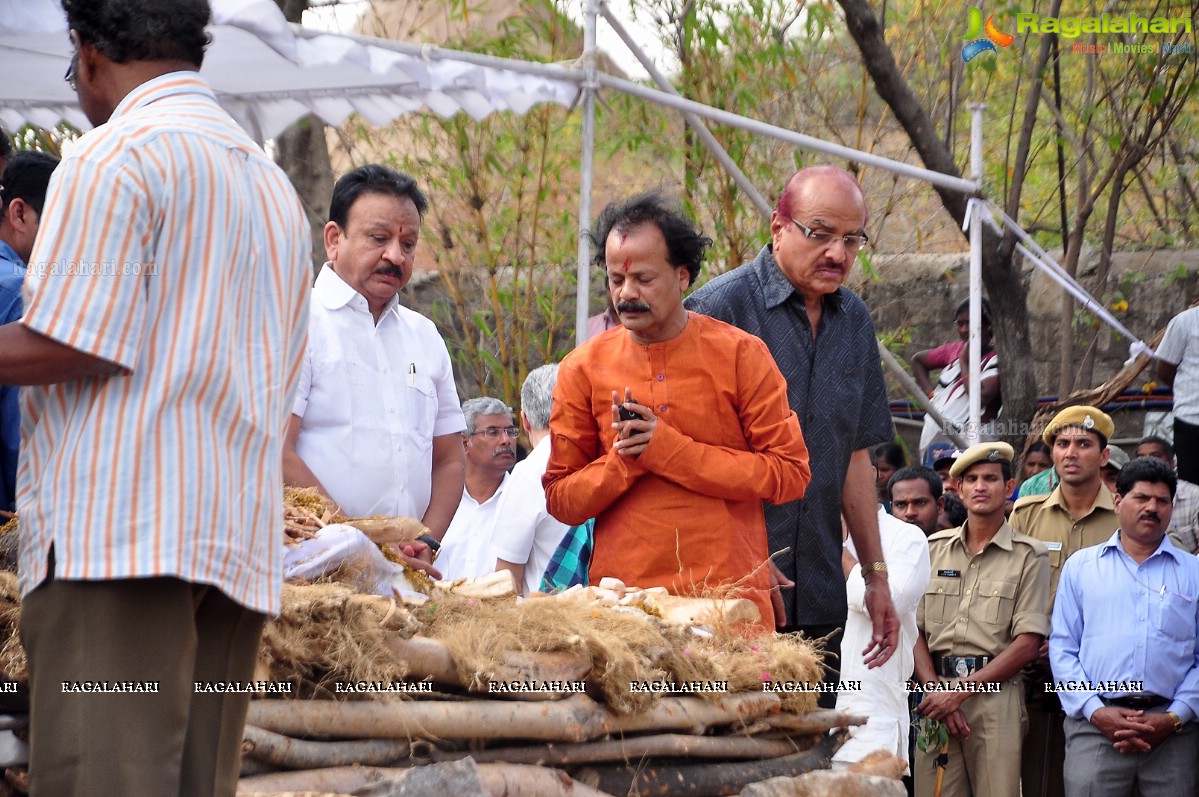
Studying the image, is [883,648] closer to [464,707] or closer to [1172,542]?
[464,707]

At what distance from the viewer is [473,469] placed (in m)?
6.23

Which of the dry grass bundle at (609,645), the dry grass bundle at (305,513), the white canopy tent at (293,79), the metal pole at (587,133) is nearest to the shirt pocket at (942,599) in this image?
the metal pole at (587,133)

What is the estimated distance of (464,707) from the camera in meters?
3.05

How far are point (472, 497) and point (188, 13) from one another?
392cm

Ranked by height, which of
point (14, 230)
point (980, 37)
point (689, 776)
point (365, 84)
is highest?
point (980, 37)

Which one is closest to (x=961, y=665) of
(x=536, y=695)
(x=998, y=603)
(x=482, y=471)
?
(x=998, y=603)

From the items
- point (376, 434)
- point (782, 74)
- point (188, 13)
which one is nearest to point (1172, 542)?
point (782, 74)

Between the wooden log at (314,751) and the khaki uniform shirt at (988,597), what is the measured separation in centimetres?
448

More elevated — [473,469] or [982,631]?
[473,469]

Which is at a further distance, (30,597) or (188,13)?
(188,13)

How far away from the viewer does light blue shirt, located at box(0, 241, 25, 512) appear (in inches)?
140

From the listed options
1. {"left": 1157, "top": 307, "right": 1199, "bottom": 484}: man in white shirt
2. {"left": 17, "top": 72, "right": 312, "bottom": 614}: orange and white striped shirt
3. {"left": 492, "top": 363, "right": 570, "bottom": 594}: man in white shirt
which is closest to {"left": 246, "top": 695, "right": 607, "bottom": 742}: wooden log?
{"left": 17, "top": 72, "right": 312, "bottom": 614}: orange and white striped shirt

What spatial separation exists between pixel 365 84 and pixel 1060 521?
167 inches

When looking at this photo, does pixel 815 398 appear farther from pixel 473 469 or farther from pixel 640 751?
pixel 473 469
